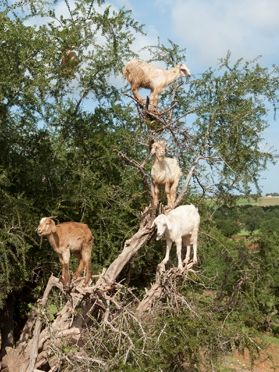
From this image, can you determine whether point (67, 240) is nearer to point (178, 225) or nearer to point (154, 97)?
point (178, 225)

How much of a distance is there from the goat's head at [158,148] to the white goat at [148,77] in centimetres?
59

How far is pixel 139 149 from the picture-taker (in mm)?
12688

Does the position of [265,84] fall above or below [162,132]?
above

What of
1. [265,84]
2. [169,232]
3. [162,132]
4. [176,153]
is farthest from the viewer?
[265,84]

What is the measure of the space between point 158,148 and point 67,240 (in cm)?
161

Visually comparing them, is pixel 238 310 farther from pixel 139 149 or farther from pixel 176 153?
pixel 139 149

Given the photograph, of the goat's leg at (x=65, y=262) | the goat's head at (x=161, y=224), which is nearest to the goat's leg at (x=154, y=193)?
the goat's head at (x=161, y=224)

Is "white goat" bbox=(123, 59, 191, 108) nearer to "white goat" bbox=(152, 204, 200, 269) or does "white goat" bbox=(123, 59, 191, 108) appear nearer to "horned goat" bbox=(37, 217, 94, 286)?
"white goat" bbox=(152, 204, 200, 269)

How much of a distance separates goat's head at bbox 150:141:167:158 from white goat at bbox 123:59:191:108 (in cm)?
59

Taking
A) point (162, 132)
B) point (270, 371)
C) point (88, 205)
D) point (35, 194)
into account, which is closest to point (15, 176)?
point (35, 194)

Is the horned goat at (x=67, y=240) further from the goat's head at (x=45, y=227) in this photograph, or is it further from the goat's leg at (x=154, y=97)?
the goat's leg at (x=154, y=97)

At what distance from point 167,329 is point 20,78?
489 centimetres

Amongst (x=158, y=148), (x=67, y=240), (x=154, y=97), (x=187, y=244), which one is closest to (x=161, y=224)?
(x=187, y=244)

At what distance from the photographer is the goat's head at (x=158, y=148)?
24.6ft
